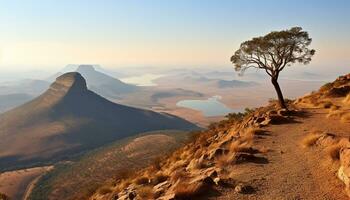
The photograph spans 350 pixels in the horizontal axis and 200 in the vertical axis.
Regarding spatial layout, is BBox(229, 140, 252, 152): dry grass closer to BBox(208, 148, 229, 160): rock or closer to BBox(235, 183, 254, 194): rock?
BBox(208, 148, 229, 160): rock

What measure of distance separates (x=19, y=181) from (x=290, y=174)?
4551 inches

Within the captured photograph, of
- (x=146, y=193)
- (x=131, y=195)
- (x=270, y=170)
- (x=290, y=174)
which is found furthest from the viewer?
(x=131, y=195)

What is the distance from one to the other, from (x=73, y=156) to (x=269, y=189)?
486 ft

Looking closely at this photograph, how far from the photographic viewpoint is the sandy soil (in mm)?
104188

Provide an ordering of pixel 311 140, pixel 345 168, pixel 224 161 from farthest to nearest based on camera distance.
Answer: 1. pixel 311 140
2. pixel 224 161
3. pixel 345 168

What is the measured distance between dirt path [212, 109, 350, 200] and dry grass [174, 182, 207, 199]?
2.66 feet

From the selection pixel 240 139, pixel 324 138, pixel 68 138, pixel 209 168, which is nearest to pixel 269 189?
pixel 209 168

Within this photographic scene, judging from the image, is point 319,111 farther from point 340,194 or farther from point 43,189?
point 43,189

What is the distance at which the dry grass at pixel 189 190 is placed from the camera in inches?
543

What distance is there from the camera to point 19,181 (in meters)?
115

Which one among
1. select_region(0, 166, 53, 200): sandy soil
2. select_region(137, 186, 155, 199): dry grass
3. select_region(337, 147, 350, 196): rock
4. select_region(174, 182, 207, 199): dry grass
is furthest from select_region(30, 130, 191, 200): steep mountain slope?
select_region(337, 147, 350, 196): rock

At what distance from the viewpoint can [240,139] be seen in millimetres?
21406

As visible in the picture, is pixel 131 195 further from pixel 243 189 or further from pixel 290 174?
pixel 290 174

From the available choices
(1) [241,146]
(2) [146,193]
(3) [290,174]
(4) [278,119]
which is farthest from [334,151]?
(4) [278,119]
